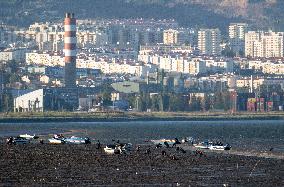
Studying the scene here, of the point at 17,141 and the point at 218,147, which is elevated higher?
the point at 218,147

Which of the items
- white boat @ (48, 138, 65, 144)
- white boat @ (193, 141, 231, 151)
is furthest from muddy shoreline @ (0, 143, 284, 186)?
white boat @ (48, 138, 65, 144)

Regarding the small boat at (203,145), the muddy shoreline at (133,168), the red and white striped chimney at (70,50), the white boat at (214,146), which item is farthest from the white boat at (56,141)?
the red and white striped chimney at (70,50)

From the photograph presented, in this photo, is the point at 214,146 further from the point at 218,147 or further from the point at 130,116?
the point at 130,116

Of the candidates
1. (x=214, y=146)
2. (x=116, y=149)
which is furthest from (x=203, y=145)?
(x=116, y=149)

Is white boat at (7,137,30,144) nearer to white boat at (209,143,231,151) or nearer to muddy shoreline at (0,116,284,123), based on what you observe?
white boat at (209,143,231,151)

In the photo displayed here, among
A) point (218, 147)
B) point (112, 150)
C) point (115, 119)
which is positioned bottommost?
point (115, 119)

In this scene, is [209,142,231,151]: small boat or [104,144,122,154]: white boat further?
[209,142,231,151]: small boat
